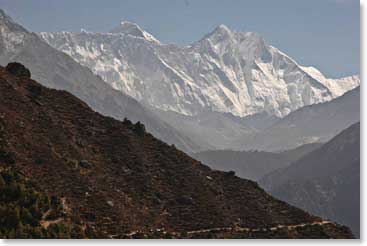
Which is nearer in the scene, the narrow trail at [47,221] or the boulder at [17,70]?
the narrow trail at [47,221]

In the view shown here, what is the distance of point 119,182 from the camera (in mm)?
42812

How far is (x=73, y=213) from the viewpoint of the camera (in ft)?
123

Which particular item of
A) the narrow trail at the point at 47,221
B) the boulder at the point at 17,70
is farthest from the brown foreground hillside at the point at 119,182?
the boulder at the point at 17,70

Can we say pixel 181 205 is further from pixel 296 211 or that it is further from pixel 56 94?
pixel 56 94

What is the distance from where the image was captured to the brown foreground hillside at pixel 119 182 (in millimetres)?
37938

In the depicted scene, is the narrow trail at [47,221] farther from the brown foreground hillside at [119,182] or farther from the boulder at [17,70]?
the boulder at [17,70]

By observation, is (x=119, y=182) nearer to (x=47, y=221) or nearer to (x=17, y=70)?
(x=47, y=221)

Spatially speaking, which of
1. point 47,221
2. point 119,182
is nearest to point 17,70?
point 119,182

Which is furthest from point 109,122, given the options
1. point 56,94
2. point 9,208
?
point 9,208

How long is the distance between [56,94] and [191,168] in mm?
12046

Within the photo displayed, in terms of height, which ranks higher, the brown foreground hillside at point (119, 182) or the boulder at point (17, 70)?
the boulder at point (17, 70)

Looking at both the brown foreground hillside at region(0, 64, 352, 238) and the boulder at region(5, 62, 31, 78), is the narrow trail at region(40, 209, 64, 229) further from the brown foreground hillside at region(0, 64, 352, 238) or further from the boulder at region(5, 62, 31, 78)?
the boulder at region(5, 62, 31, 78)

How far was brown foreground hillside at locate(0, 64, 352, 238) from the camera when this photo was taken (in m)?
37.9

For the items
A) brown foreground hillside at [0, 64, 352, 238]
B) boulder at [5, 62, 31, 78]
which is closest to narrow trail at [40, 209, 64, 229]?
brown foreground hillside at [0, 64, 352, 238]
